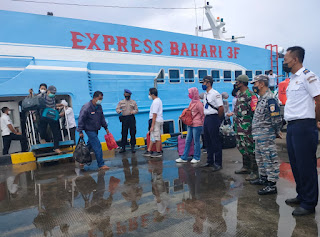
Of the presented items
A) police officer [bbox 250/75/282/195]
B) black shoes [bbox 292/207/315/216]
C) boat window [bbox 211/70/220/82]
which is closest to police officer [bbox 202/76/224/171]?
police officer [bbox 250/75/282/195]

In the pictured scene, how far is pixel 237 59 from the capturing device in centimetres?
1259

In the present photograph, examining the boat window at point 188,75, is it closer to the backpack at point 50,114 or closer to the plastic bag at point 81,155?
the backpack at point 50,114

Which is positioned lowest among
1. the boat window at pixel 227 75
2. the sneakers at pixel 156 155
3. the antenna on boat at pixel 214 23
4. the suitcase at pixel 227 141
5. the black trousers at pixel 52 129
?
the sneakers at pixel 156 155

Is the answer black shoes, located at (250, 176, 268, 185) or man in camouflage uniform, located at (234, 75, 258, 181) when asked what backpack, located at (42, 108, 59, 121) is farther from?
black shoes, located at (250, 176, 268, 185)

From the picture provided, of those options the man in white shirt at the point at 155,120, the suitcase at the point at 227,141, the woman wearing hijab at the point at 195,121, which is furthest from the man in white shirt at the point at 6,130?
the suitcase at the point at 227,141

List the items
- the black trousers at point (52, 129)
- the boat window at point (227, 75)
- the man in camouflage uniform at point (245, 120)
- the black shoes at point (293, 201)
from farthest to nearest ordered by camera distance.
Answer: the boat window at point (227, 75), the black trousers at point (52, 129), the man in camouflage uniform at point (245, 120), the black shoes at point (293, 201)

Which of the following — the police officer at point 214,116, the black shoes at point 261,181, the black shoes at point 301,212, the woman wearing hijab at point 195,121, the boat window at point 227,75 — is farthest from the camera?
the boat window at point 227,75

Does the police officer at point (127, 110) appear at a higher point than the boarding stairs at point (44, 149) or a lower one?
higher

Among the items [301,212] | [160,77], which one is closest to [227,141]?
[160,77]

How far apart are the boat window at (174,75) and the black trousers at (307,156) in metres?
7.53

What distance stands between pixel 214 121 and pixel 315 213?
235cm

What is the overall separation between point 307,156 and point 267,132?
75 cm

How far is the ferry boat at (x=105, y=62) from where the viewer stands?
698 centimetres

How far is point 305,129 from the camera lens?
2.77 meters
